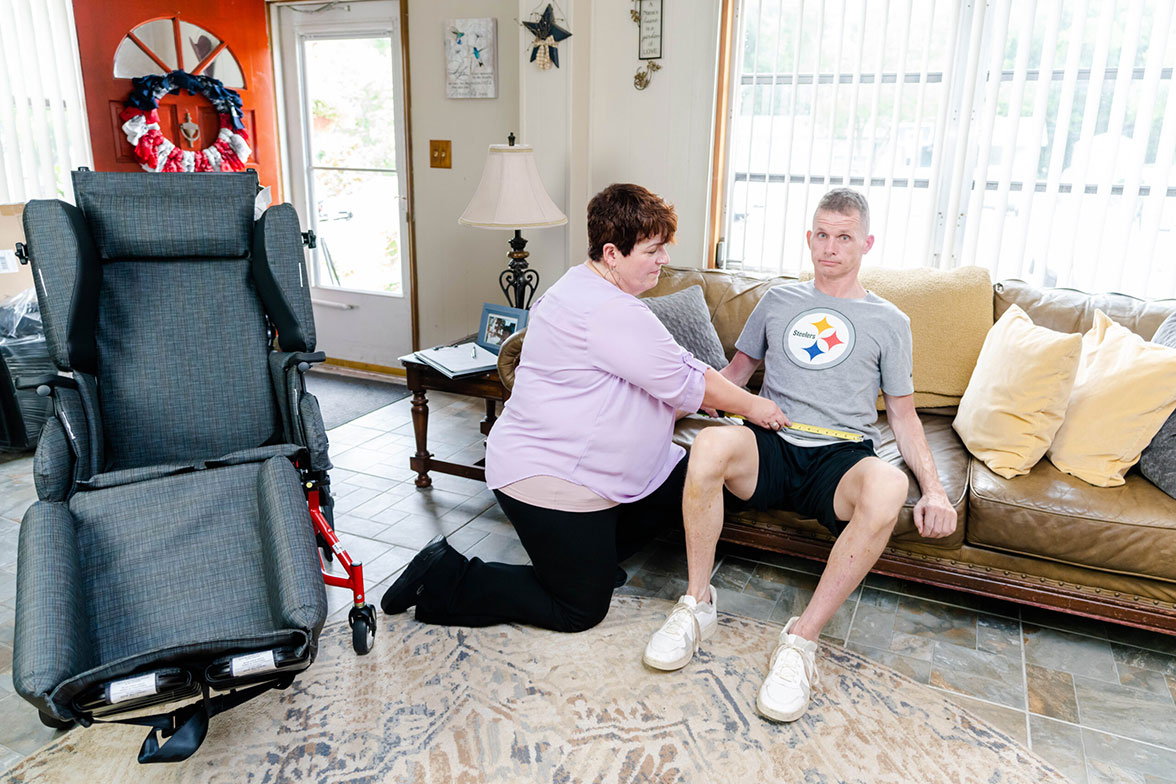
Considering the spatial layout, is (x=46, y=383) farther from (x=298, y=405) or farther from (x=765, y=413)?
(x=765, y=413)

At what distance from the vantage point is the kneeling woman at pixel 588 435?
6.63 ft

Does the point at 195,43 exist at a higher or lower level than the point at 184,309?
higher

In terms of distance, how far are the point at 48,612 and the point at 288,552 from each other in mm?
444

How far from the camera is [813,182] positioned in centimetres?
341

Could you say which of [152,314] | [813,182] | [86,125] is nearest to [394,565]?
[152,314]

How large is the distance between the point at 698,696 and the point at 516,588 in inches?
21.6

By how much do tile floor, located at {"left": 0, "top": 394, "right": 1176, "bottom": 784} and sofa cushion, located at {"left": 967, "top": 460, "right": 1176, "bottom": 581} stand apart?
0.26 m

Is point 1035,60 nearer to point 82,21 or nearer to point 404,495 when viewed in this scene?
point 404,495

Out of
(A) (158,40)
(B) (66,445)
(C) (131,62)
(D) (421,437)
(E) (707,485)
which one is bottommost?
(D) (421,437)

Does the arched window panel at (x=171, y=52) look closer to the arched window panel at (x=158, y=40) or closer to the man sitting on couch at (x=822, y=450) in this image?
the arched window panel at (x=158, y=40)

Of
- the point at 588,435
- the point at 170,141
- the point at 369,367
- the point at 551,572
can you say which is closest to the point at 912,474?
the point at 588,435

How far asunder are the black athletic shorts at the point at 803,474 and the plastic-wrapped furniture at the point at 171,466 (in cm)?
112

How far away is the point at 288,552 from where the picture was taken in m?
1.81

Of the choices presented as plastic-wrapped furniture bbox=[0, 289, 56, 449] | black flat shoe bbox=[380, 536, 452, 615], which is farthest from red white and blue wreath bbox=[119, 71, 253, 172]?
black flat shoe bbox=[380, 536, 452, 615]
